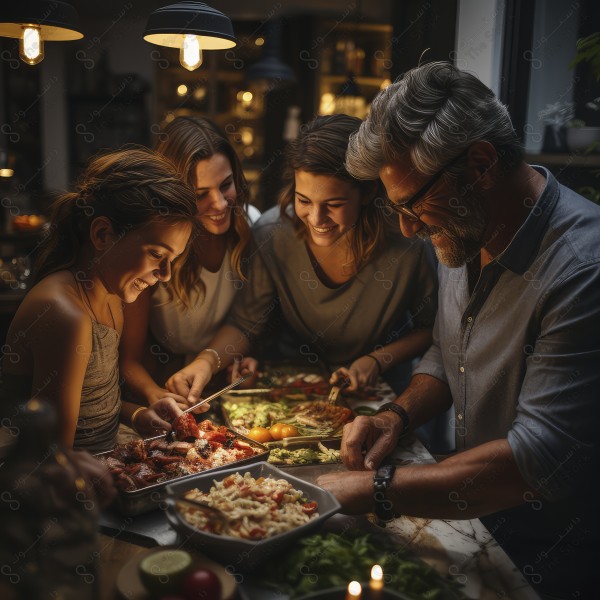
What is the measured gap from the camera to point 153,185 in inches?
66.6

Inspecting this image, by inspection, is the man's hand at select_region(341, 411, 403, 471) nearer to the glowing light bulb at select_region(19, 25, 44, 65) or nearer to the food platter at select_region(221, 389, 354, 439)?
the food platter at select_region(221, 389, 354, 439)

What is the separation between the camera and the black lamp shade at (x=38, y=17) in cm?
164

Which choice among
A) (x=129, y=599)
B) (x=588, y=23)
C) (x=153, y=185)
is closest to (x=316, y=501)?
(x=129, y=599)

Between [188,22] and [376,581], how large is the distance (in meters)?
1.48

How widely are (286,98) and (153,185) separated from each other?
6314 mm

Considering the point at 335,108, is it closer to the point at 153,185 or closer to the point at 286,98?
the point at 286,98

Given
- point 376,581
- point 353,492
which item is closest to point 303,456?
point 353,492

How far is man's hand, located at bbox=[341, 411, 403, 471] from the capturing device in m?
1.79

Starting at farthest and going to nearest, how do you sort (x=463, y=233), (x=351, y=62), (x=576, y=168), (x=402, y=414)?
(x=351, y=62) < (x=576, y=168) < (x=402, y=414) < (x=463, y=233)

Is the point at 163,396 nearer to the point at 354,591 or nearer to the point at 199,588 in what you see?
the point at 199,588

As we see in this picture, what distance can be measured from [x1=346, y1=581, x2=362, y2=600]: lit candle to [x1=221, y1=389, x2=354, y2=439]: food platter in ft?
2.37

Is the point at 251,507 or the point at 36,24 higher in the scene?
the point at 36,24

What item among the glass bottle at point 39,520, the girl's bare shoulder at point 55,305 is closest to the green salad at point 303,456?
the girl's bare shoulder at point 55,305

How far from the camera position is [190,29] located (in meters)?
1.73
